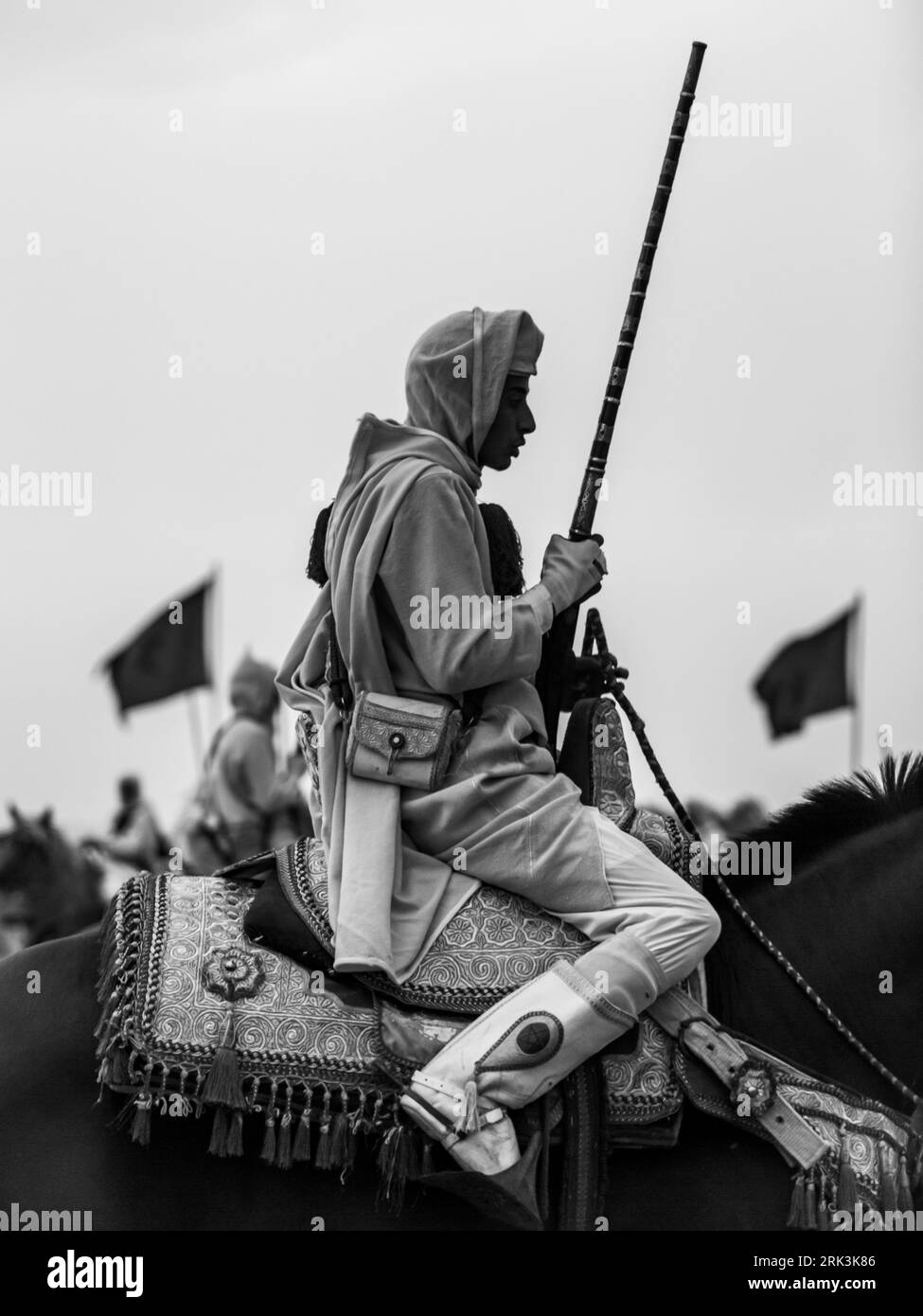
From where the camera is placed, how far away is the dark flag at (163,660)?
50.6 feet

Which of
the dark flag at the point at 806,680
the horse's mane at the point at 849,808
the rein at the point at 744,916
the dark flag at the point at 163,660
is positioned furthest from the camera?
the dark flag at the point at 806,680

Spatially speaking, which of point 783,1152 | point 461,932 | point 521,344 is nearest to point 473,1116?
point 461,932

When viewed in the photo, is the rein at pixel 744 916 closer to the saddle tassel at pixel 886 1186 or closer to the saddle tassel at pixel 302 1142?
the saddle tassel at pixel 886 1186

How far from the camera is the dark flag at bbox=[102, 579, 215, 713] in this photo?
15.4 meters

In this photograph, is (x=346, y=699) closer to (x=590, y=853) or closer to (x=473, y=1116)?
(x=590, y=853)

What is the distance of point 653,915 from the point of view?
5594 millimetres

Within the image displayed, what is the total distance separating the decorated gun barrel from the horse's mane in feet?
3.62

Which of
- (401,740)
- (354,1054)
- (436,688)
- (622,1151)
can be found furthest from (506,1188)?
(436,688)

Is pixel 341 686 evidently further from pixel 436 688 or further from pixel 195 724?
pixel 195 724


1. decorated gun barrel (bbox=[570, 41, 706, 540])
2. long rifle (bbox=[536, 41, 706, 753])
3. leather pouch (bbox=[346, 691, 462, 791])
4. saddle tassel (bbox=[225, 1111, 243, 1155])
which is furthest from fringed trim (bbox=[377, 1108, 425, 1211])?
decorated gun barrel (bbox=[570, 41, 706, 540])

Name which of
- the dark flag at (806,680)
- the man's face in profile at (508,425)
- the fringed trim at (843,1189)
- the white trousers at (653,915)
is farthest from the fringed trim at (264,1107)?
the dark flag at (806,680)

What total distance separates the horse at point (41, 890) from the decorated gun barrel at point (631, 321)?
7312 millimetres

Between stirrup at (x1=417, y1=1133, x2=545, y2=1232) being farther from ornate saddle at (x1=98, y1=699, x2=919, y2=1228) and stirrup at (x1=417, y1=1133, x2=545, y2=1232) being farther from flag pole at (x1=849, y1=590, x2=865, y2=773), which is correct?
flag pole at (x1=849, y1=590, x2=865, y2=773)

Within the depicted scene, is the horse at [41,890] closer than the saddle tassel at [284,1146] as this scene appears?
No
